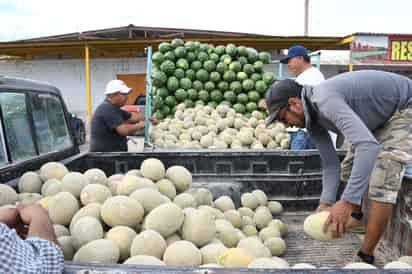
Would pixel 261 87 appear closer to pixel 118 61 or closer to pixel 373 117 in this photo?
pixel 373 117

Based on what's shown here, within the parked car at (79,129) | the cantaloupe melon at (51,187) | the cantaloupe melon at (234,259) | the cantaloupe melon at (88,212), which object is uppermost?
the cantaloupe melon at (51,187)

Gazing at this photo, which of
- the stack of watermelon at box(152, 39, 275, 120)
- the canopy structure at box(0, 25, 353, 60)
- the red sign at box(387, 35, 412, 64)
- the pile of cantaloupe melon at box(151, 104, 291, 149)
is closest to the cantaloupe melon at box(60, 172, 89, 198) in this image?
the pile of cantaloupe melon at box(151, 104, 291, 149)

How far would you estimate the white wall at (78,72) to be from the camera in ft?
49.6

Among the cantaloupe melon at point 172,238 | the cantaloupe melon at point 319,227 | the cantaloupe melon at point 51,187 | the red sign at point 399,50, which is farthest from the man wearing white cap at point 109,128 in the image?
the red sign at point 399,50

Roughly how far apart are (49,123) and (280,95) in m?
2.09

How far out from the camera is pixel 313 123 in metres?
2.68

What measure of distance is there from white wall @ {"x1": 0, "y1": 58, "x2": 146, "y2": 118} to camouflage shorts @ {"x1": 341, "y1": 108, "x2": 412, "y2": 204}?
1322 cm

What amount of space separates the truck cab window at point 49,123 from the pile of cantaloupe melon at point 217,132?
175 cm

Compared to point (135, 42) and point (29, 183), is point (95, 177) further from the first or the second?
point (135, 42)

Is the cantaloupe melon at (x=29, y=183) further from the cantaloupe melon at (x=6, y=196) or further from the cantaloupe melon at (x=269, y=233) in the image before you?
the cantaloupe melon at (x=269, y=233)

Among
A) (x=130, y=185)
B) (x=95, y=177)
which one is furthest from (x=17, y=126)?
(x=130, y=185)

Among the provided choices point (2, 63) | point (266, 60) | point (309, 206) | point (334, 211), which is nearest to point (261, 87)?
point (266, 60)

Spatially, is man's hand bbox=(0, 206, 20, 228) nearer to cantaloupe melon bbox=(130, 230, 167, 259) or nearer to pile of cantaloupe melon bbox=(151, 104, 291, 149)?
cantaloupe melon bbox=(130, 230, 167, 259)

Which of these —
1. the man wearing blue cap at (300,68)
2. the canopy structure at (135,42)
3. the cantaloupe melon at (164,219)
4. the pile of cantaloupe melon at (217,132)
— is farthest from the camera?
the canopy structure at (135,42)
